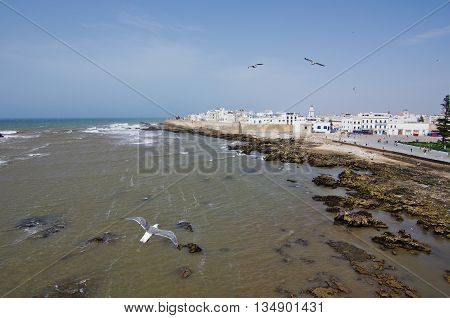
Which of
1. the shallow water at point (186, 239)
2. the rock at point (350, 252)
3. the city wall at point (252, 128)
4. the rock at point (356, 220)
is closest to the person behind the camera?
the shallow water at point (186, 239)

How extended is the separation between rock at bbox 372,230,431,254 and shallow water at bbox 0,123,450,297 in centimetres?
42

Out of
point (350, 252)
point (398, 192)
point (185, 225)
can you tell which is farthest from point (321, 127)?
point (350, 252)

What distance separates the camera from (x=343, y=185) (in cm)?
2381

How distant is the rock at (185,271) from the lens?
10515mm

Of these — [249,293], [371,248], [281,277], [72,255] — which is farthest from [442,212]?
[72,255]

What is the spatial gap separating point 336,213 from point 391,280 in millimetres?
6990

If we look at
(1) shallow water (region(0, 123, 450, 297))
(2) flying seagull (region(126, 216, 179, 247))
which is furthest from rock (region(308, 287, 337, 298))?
(2) flying seagull (region(126, 216, 179, 247))

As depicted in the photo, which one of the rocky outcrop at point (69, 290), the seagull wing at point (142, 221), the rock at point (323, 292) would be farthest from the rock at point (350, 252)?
the rocky outcrop at point (69, 290)

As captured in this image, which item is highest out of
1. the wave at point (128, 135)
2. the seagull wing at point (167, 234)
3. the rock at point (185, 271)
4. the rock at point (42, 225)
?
the wave at point (128, 135)

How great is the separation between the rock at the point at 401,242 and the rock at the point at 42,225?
45.2 ft

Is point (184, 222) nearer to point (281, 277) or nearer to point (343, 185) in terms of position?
point (281, 277)

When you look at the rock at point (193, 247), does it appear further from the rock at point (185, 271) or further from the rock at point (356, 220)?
the rock at point (356, 220)

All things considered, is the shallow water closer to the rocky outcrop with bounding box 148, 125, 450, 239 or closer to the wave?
the rocky outcrop with bounding box 148, 125, 450, 239

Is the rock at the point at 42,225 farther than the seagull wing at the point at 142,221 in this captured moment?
No
